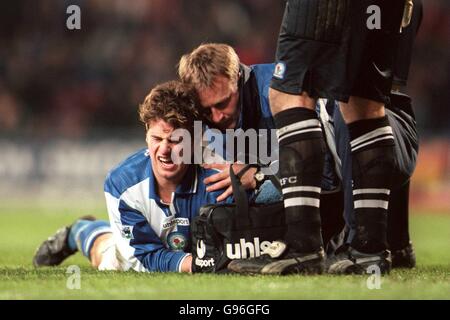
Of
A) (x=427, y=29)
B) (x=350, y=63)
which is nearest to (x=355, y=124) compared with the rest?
(x=350, y=63)

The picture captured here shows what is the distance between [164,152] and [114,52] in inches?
378

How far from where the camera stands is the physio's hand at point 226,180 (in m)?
4.54

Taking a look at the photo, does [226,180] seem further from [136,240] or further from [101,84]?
[101,84]

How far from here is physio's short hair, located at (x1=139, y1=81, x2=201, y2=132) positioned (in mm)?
4594

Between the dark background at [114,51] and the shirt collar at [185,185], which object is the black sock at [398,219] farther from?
the dark background at [114,51]

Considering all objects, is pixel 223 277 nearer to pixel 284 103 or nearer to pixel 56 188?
pixel 284 103

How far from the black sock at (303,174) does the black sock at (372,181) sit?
251 mm

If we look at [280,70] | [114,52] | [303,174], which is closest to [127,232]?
[303,174]

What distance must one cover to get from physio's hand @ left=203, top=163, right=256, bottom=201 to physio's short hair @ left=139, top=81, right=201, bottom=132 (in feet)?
0.92

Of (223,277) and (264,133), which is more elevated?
(264,133)

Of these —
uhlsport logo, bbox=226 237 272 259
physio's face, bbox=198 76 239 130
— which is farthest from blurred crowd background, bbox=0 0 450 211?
uhlsport logo, bbox=226 237 272 259

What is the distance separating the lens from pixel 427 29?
44.3ft
